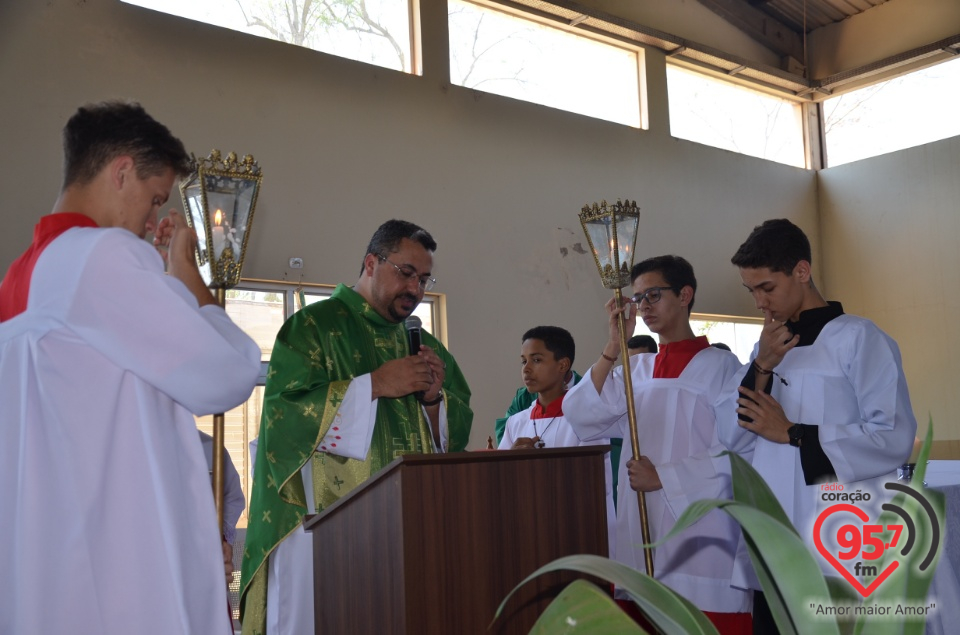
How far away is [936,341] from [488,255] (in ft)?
16.7

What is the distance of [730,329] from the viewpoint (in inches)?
400

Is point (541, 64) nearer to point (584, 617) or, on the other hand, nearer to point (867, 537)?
point (867, 537)

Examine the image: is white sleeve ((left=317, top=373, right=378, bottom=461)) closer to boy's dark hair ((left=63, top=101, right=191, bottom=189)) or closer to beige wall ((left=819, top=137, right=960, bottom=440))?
boy's dark hair ((left=63, top=101, right=191, bottom=189))

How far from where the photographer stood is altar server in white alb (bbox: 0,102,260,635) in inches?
70.1

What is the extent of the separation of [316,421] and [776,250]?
157cm

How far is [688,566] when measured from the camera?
3.77 meters

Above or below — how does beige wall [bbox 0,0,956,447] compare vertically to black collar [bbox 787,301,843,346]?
above

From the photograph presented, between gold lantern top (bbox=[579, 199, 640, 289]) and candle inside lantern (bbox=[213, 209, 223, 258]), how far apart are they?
5.45 ft

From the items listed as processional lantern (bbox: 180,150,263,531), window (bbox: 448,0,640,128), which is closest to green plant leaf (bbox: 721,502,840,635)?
processional lantern (bbox: 180,150,263,531)

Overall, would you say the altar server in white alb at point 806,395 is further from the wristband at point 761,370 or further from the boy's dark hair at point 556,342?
Result: the boy's dark hair at point 556,342

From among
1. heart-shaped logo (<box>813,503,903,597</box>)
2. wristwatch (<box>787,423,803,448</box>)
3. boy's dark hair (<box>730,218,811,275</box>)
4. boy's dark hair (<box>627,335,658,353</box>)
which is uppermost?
boy's dark hair (<box>730,218,811,275</box>)

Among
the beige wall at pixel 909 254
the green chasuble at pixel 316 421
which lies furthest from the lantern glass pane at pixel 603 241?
the beige wall at pixel 909 254

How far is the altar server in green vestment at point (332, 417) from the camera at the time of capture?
10.3ft

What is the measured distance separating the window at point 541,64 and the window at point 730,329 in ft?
6.84
